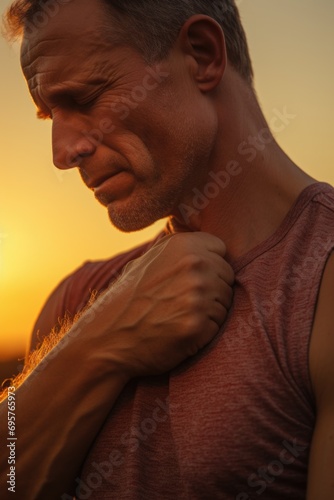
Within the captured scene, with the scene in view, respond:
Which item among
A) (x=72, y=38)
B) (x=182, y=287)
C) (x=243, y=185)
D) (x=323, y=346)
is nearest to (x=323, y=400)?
(x=323, y=346)

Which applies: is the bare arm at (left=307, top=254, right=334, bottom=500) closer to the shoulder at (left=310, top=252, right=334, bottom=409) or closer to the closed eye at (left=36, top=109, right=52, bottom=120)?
the shoulder at (left=310, top=252, right=334, bottom=409)

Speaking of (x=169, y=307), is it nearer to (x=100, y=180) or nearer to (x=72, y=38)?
(x=100, y=180)

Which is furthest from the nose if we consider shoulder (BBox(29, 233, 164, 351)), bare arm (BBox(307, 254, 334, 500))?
bare arm (BBox(307, 254, 334, 500))

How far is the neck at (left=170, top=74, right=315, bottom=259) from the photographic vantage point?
180 cm

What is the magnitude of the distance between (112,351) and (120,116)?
0.63 meters

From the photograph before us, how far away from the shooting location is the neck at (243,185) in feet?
5.91

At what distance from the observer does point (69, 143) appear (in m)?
1.88

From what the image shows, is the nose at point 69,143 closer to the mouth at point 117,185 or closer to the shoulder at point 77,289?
the mouth at point 117,185

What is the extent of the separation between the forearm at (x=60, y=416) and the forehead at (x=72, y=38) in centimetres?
72

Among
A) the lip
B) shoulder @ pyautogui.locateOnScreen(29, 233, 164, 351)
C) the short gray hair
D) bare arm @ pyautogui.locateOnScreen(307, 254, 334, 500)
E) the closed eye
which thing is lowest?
bare arm @ pyautogui.locateOnScreen(307, 254, 334, 500)

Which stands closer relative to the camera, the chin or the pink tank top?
the pink tank top

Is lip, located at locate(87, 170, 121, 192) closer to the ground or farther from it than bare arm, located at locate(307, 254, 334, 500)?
farther from it

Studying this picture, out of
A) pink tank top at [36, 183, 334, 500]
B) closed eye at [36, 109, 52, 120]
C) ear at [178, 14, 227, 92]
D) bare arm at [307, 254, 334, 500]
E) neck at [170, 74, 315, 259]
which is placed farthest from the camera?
closed eye at [36, 109, 52, 120]

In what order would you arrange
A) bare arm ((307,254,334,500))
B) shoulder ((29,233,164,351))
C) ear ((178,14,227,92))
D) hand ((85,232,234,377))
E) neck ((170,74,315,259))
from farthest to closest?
1. shoulder ((29,233,164,351))
2. ear ((178,14,227,92))
3. neck ((170,74,315,259))
4. hand ((85,232,234,377))
5. bare arm ((307,254,334,500))
